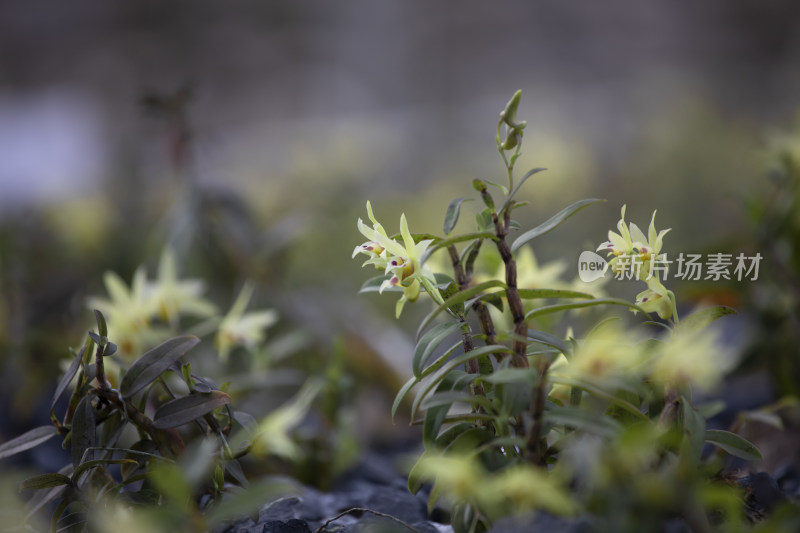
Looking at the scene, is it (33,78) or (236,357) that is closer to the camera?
(236,357)

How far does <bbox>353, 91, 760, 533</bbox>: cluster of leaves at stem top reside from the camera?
28 centimetres

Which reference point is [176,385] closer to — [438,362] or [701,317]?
[438,362]

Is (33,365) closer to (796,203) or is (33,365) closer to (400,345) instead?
(400,345)

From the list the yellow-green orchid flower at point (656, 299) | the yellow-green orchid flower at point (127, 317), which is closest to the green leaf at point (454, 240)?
the yellow-green orchid flower at point (656, 299)

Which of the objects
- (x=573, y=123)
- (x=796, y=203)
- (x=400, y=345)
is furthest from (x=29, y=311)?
(x=573, y=123)

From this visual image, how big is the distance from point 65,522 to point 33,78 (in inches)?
140

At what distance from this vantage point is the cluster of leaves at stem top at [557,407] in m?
0.28

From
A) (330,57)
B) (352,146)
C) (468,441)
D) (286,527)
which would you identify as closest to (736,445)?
(468,441)

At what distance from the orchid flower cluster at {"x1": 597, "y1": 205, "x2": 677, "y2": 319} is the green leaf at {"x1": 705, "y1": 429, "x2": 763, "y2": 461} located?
3.1 inches

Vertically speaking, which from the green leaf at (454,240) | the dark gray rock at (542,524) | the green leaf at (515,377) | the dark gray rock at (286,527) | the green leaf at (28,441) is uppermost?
the green leaf at (454,240)

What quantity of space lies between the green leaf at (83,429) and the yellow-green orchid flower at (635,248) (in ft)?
1.07

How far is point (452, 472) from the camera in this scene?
292 millimetres

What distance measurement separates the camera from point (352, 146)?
82.8 inches

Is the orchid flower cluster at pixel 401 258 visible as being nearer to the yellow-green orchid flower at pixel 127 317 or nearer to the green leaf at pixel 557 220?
the green leaf at pixel 557 220
